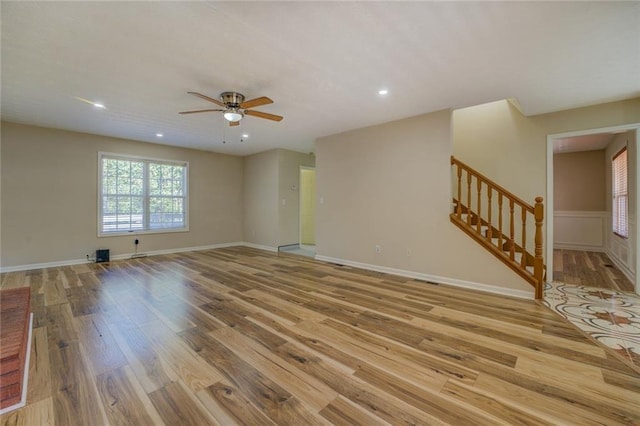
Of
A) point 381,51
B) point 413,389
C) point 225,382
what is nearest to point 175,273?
point 225,382

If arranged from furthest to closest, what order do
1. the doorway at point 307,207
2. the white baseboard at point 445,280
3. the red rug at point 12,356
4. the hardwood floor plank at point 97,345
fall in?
the doorway at point 307,207 → the white baseboard at point 445,280 → the hardwood floor plank at point 97,345 → the red rug at point 12,356

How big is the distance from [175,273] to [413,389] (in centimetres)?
409

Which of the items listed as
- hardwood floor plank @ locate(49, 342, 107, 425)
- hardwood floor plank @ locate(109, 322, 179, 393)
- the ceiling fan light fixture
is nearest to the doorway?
the ceiling fan light fixture

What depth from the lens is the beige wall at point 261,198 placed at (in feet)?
21.8

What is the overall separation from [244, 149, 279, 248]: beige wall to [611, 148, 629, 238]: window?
6.68 meters

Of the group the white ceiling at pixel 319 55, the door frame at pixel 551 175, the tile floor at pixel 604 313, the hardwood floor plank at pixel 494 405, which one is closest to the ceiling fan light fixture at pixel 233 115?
the white ceiling at pixel 319 55

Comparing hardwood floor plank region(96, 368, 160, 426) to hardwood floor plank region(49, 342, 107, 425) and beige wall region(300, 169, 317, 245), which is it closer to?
hardwood floor plank region(49, 342, 107, 425)

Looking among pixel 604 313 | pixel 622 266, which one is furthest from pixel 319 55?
pixel 622 266

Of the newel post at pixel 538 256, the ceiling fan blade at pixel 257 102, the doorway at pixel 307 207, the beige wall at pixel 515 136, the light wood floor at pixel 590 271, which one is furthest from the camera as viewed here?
the doorway at pixel 307 207

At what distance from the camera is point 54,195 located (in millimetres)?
4863

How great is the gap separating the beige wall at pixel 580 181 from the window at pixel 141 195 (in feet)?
31.4

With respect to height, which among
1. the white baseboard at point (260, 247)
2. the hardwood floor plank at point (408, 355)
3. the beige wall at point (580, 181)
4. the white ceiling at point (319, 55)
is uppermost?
the white ceiling at point (319, 55)

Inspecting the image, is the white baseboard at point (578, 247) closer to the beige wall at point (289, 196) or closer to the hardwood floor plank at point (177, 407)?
the beige wall at point (289, 196)

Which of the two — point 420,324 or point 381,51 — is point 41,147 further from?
point 420,324
